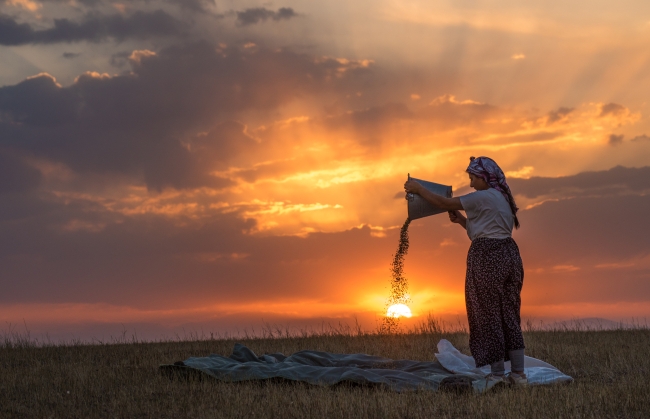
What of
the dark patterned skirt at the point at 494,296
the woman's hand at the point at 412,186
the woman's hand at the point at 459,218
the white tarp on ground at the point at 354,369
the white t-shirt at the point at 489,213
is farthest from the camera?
the woman's hand at the point at 459,218

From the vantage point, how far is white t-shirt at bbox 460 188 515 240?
A: 28.8 ft

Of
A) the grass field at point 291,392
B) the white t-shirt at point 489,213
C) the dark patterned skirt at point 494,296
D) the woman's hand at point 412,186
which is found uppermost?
the woman's hand at point 412,186

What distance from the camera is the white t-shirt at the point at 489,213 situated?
877 cm

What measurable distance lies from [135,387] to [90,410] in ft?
3.78

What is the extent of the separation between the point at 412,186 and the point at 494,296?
1685mm

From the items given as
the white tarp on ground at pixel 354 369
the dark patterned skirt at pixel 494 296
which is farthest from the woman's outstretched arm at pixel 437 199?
the white tarp on ground at pixel 354 369

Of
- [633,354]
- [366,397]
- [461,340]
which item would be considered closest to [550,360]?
[633,354]

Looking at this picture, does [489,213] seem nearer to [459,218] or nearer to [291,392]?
[459,218]

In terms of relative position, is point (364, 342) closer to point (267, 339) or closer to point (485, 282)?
point (267, 339)

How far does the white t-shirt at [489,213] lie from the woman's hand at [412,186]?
1.79ft

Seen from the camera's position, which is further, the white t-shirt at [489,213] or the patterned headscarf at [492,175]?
the patterned headscarf at [492,175]

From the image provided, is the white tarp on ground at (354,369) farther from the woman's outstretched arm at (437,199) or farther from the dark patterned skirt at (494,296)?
the woman's outstretched arm at (437,199)

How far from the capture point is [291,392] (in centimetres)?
873

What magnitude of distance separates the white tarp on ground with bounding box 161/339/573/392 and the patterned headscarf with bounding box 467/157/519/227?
89.3 inches
